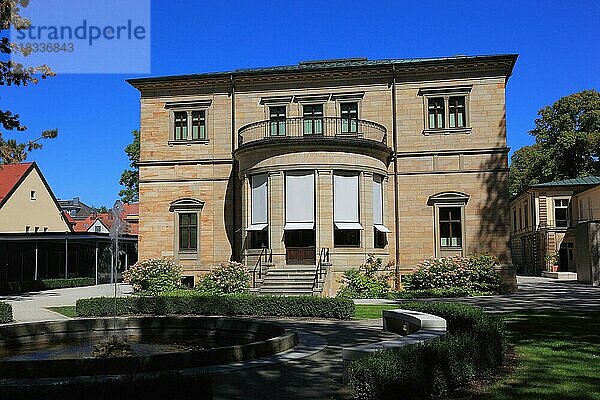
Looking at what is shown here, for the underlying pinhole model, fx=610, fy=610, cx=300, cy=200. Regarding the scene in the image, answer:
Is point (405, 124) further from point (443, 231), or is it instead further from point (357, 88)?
point (443, 231)

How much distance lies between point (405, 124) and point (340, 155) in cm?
468

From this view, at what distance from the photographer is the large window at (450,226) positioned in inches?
1222

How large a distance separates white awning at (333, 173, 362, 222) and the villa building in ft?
0.17

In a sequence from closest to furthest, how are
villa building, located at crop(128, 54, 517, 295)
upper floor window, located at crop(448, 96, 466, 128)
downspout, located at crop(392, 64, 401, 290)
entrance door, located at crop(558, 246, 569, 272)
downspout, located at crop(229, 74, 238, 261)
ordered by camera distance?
1. villa building, located at crop(128, 54, 517, 295)
2. downspout, located at crop(392, 64, 401, 290)
3. upper floor window, located at crop(448, 96, 466, 128)
4. downspout, located at crop(229, 74, 238, 261)
5. entrance door, located at crop(558, 246, 569, 272)

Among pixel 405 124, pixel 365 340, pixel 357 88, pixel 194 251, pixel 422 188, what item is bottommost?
pixel 365 340

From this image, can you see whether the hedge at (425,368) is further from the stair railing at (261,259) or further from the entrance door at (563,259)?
the entrance door at (563,259)

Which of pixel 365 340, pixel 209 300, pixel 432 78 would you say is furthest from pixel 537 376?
pixel 432 78

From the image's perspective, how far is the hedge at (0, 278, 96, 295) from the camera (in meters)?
33.9

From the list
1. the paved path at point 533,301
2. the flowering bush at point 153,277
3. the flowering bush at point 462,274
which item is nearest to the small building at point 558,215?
the paved path at point 533,301

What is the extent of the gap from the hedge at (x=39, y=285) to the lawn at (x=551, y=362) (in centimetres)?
2764

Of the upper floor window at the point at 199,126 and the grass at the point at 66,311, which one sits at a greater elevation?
the upper floor window at the point at 199,126

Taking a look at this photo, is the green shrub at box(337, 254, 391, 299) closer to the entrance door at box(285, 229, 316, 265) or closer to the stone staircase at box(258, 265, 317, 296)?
the stone staircase at box(258, 265, 317, 296)

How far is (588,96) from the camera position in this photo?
61.1 metres

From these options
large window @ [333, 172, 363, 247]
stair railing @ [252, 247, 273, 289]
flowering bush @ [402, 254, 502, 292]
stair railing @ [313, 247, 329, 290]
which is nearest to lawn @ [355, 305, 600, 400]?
flowering bush @ [402, 254, 502, 292]
